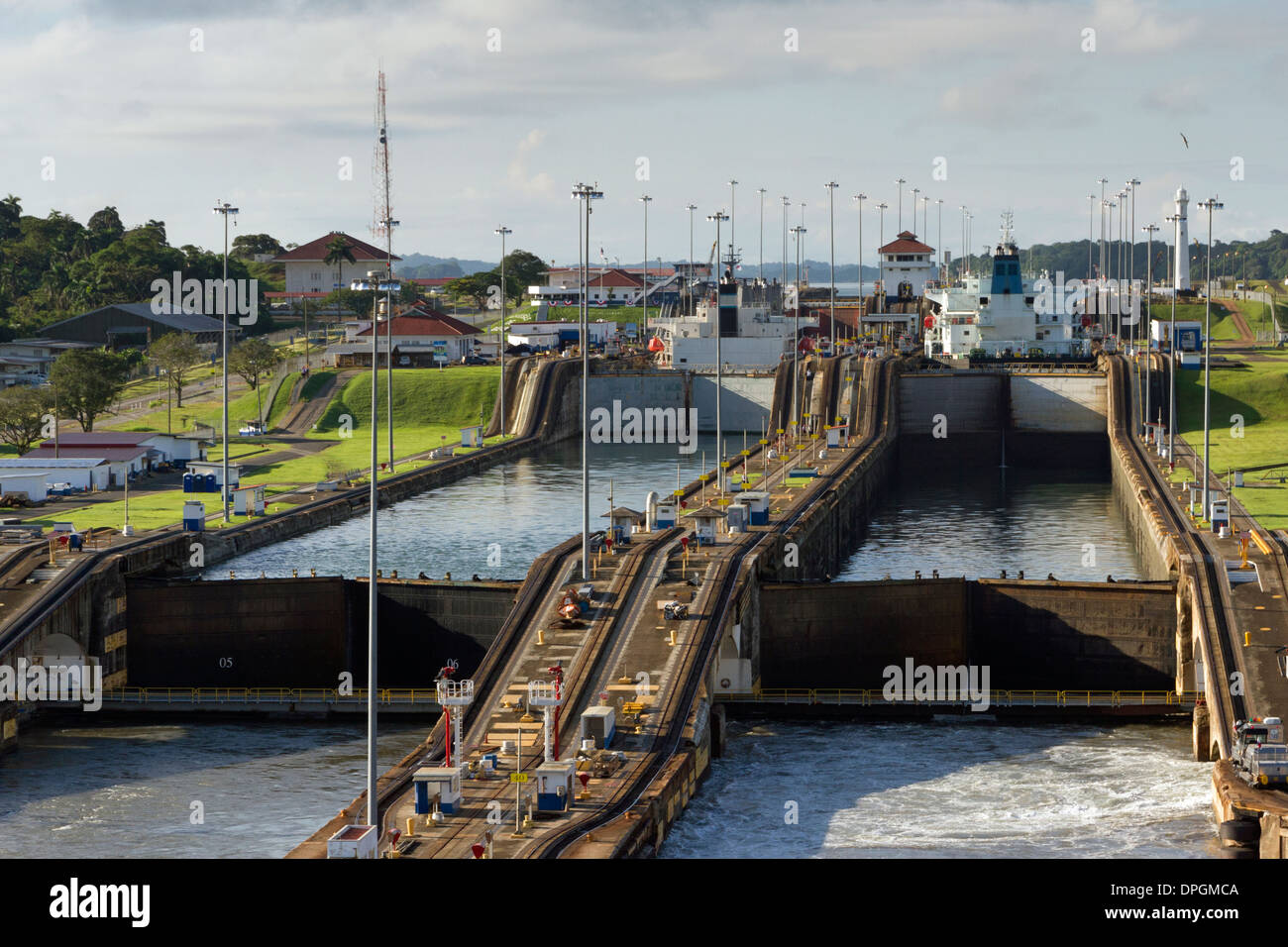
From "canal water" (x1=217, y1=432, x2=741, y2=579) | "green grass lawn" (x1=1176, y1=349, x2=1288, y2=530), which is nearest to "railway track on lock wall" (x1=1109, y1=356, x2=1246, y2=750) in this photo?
"green grass lawn" (x1=1176, y1=349, x2=1288, y2=530)

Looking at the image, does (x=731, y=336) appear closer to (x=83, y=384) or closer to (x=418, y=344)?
(x=418, y=344)

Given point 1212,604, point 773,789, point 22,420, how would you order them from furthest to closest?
point 22,420 → point 1212,604 → point 773,789

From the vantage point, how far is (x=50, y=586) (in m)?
74.9

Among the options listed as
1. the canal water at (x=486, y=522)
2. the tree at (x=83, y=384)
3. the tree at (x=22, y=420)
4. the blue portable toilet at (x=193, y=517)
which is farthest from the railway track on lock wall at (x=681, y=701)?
the tree at (x=83, y=384)

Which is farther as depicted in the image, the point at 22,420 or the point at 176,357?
the point at 176,357

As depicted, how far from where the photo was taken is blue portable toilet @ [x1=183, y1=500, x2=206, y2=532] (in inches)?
3696

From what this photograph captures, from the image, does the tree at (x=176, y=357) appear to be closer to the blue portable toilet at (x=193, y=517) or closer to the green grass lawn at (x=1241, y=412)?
the blue portable toilet at (x=193, y=517)

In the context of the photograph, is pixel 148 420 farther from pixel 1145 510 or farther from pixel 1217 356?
pixel 1217 356

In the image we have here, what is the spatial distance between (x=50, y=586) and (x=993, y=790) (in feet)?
131

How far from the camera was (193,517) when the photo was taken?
94000 millimetres

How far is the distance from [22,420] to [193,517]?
44.1 m

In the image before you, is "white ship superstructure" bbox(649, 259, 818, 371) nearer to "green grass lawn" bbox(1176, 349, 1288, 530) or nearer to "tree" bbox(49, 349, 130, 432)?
"green grass lawn" bbox(1176, 349, 1288, 530)

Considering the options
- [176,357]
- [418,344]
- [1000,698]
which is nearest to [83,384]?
[176,357]

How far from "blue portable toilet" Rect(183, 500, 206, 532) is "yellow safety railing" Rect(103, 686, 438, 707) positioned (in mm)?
20703
